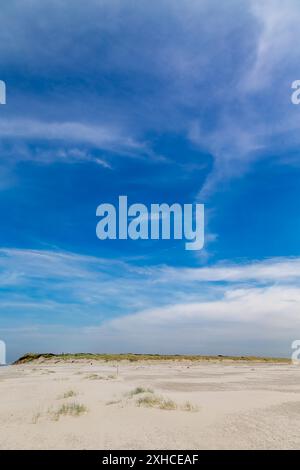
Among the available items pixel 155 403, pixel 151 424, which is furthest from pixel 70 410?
pixel 151 424

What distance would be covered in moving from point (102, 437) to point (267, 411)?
22.8 ft

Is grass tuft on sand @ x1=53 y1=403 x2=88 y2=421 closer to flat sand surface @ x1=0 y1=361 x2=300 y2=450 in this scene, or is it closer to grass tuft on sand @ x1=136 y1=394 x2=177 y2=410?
flat sand surface @ x1=0 y1=361 x2=300 y2=450

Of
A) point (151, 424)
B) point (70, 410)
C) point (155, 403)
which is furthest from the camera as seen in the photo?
point (155, 403)

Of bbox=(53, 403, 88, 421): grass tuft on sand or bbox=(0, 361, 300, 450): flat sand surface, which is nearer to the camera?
bbox=(0, 361, 300, 450): flat sand surface

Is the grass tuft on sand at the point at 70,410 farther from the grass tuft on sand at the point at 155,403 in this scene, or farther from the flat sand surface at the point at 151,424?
the grass tuft on sand at the point at 155,403

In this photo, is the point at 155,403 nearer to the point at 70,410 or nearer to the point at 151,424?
the point at 70,410

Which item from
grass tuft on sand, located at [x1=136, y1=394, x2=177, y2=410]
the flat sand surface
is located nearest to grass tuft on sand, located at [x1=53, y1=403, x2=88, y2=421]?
the flat sand surface

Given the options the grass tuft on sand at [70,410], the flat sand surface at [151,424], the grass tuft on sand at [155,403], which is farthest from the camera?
the grass tuft on sand at [155,403]

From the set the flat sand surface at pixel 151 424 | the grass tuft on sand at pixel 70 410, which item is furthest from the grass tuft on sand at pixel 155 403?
the grass tuft on sand at pixel 70 410

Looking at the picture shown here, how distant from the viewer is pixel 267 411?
15258 mm

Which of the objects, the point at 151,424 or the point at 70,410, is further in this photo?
the point at 70,410

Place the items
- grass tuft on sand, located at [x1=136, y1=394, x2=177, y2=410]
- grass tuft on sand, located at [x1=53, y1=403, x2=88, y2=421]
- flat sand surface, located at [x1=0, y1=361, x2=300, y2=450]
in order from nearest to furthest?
flat sand surface, located at [x1=0, y1=361, x2=300, y2=450]
grass tuft on sand, located at [x1=53, y1=403, x2=88, y2=421]
grass tuft on sand, located at [x1=136, y1=394, x2=177, y2=410]

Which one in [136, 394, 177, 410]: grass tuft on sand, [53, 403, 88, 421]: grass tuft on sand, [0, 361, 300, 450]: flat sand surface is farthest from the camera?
[136, 394, 177, 410]: grass tuft on sand

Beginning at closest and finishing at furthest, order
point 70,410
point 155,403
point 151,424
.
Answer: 1. point 151,424
2. point 70,410
3. point 155,403
